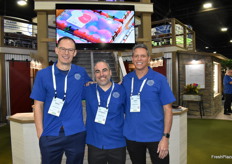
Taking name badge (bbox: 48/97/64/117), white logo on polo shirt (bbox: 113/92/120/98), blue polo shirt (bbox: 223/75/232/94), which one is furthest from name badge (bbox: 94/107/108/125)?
blue polo shirt (bbox: 223/75/232/94)

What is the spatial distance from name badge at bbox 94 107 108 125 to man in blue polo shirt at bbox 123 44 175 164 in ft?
0.75

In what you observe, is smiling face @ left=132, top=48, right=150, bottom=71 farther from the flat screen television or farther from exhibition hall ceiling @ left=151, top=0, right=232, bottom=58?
exhibition hall ceiling @ left=151, top=0, right=232, bottom=58

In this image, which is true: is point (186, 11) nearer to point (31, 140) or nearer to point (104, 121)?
point (31, 140)

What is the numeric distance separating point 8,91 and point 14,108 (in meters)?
0.67

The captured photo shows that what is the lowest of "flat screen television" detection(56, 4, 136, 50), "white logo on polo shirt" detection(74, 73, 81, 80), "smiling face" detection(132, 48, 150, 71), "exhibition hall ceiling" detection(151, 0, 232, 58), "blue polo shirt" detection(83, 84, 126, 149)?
"blue polo shirt" detection(83, 84, 126, 149)

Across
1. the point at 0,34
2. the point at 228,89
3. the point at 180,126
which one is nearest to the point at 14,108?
the point at 0,34

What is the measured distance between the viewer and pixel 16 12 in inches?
444

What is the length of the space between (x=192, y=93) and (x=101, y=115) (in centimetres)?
623

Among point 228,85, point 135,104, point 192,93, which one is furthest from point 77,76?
point 228,85

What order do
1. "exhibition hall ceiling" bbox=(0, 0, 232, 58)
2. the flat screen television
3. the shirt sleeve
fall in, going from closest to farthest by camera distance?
the shirt sleeve < the flat screen television < "exhibition hall ceiling" bbox=(0, 0, 232, 58)

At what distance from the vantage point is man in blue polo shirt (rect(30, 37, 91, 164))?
63.0 inches

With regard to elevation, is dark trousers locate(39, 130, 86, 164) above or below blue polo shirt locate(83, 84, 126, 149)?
→ below

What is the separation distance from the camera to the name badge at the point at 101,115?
1.62 m

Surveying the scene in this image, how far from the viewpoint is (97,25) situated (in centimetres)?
334
